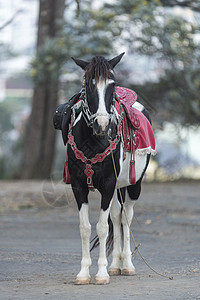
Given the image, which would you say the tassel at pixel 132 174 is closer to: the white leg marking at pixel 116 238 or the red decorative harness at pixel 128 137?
the red decorative harness at pixel 128 137

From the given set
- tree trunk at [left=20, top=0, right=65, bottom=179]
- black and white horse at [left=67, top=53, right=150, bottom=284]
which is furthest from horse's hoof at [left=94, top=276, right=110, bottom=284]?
tree trunk at [left=20, top=0, right=65, bottom=179]

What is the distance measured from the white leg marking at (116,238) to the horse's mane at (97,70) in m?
1.78

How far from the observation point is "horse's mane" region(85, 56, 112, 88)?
6.51m

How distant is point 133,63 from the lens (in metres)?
19.6

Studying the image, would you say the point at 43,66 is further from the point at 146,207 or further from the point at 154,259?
the point at 154,259

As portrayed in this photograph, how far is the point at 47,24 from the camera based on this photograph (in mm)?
21594

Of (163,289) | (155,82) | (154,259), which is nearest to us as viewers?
(163,289)

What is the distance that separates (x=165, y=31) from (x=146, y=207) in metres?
5.81

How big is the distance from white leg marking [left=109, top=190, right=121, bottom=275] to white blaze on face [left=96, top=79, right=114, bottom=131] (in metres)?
1.71

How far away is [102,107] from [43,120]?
50.8 feet

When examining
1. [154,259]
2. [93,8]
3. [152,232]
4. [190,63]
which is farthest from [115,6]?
[154,259]

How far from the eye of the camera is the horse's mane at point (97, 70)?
651cm

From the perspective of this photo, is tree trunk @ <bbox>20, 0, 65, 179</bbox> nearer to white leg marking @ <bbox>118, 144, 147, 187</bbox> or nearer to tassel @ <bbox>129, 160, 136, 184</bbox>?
white leg marking @ <bbox>118, 144, 147, 187</bbox>

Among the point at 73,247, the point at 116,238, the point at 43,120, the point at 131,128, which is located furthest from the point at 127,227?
the point at 43,120
